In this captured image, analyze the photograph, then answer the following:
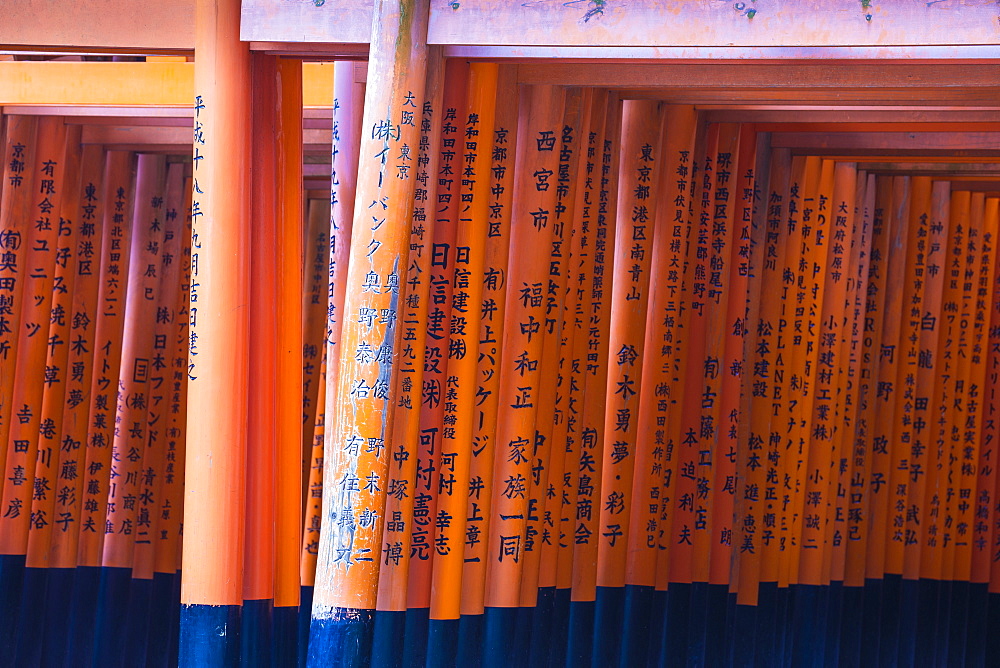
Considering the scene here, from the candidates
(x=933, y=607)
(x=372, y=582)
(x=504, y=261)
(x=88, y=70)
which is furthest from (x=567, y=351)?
(x=933, y=607)

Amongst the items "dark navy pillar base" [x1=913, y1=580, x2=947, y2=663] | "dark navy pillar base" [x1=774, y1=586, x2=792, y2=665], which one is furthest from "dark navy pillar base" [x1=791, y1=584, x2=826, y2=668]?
"dark navy pillar base" [x1=913, y1=580, x2=947, y2=663]

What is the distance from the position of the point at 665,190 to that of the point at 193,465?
3.28m

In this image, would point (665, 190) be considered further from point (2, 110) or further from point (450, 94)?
point (2, 110)

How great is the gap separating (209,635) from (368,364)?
4.35 ft

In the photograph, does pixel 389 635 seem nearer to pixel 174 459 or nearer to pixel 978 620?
pixel 174 459

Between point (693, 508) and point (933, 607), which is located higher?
point (693, 508)

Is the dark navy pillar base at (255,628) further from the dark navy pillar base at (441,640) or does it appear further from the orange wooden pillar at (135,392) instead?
the orange wooden pillar at (135,392)

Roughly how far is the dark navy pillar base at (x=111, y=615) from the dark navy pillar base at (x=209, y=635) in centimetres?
362

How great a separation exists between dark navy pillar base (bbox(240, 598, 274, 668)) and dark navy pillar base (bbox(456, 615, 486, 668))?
2.92 feet

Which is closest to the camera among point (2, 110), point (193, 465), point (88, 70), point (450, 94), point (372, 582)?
point (372, 582)

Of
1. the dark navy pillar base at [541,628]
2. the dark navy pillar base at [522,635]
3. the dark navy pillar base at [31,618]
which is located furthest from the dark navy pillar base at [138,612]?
the dark navy pillar base at [522,635]

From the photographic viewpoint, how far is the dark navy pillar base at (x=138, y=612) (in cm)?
920

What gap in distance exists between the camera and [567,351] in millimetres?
6848

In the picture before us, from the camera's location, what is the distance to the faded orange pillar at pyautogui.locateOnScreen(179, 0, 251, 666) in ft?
17.8
